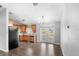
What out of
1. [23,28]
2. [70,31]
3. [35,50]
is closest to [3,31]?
[23,28]

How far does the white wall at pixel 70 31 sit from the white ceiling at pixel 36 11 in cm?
10

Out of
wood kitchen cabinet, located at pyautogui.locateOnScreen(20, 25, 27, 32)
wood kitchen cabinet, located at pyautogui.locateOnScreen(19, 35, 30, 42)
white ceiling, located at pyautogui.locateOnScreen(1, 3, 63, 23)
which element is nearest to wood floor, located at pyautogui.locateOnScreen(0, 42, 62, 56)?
wood kitchen cabinet, located at pyautogui.locateOnScreen(19, 35, 30, 42)

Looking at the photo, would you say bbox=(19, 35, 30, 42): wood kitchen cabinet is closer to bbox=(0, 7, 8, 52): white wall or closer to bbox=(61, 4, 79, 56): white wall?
bbox=(0, 7, 8, 52): white wall

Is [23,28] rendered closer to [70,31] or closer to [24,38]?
[24,38]

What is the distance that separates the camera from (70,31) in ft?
3.88

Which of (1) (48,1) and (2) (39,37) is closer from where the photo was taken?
(1) (48,1)

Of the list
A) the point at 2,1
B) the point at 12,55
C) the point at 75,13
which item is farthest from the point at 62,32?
the point at 2,1

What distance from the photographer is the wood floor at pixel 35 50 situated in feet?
3.82

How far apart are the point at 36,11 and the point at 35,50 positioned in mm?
497

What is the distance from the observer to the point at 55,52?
1184mm

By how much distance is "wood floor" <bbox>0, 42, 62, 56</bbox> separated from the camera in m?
1.17

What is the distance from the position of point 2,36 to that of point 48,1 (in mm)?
706

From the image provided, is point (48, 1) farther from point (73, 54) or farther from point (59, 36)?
point (73, 54)

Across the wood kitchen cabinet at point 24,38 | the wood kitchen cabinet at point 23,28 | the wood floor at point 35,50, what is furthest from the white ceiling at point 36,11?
the wood floor at point 35,50
